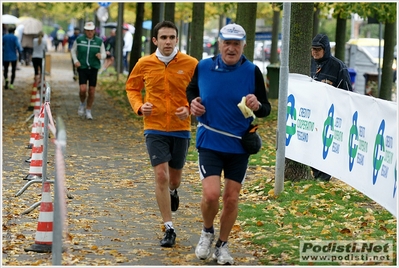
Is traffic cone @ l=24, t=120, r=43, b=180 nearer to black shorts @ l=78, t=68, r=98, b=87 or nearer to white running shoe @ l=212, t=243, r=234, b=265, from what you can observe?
white running shoe @ l=212, t=243, r=234, b=265

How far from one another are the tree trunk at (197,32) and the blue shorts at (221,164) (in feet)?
38.2

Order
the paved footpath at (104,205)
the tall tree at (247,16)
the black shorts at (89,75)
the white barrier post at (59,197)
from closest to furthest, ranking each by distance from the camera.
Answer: the white barrier post at (59,197) → the paved footpath at (104,205) → the tall tree at (247,16) → the black shorts at (89,75)

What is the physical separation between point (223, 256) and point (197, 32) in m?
12.2

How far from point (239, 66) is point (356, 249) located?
1.84 m

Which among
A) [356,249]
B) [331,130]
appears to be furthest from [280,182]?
[356,249]

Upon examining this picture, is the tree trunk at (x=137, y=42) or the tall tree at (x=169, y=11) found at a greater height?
the tall tree at (x=169, y=11)

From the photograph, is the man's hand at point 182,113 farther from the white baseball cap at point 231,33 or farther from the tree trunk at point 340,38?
the tree trunk at point 340,38

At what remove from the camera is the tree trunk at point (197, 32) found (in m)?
19.4

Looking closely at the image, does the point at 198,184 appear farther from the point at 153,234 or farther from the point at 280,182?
the point at 153,234

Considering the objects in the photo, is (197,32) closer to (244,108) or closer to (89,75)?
(89,75)

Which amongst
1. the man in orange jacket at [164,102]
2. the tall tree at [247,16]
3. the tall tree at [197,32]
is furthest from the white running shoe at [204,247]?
the tall tree at [197,32]

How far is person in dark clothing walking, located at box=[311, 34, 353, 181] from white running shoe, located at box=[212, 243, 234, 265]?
4.56 meters

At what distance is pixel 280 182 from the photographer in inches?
438

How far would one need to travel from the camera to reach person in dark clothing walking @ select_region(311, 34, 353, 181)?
1192cm
